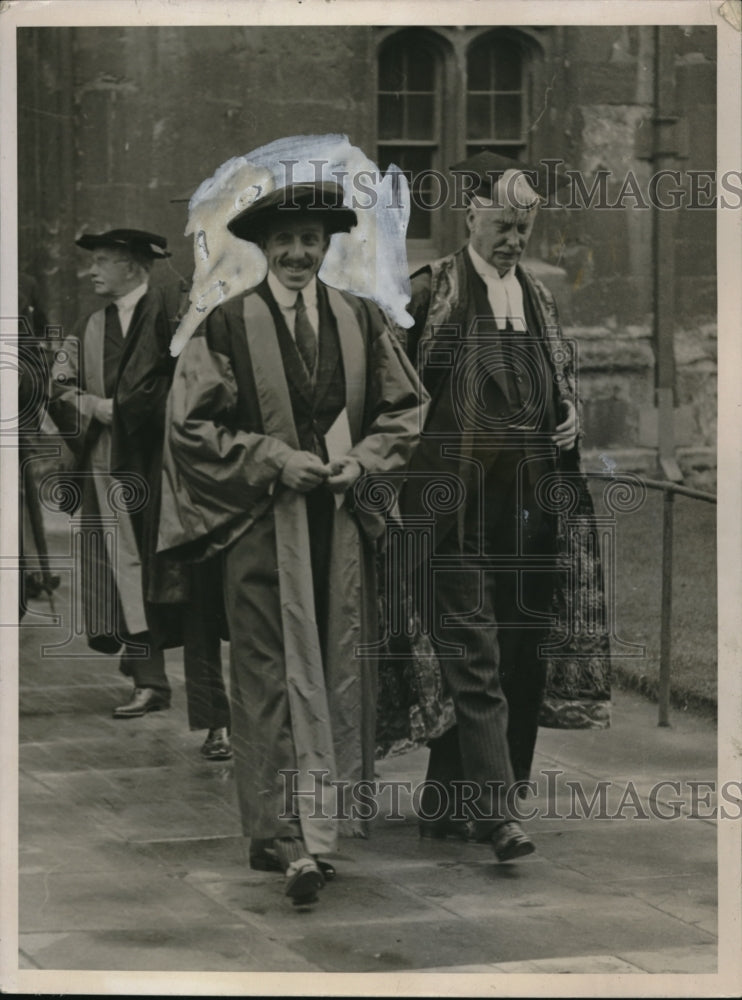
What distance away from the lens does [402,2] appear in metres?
7.29

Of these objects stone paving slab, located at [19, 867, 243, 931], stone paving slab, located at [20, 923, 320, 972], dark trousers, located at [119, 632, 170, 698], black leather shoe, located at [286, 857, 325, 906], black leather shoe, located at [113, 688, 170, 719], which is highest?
dark trousers, located at [119, 632, 170, 698]

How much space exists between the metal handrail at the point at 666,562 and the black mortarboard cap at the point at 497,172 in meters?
1.11

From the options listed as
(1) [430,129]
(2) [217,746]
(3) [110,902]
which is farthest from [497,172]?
(3) [110,902]

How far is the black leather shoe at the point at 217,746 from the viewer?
7.29 metres

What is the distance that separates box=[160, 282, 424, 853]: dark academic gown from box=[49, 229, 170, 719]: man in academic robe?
27cm

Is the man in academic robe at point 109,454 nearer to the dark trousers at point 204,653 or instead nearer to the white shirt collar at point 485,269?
the dark trousers at point 204,653

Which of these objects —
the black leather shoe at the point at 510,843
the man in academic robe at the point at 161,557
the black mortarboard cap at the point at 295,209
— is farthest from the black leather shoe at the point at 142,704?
the black mortarboard cap at the point at 295,209

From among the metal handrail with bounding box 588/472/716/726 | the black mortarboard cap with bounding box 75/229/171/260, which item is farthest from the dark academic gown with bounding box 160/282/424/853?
the metal handrail with bounding box 588/472/716/726

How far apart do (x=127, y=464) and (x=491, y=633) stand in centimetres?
152

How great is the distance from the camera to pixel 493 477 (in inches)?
286

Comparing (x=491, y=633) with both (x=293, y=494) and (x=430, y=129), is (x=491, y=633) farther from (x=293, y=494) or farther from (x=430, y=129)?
(x=430, y=129)

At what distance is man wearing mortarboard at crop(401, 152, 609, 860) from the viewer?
7242 millimetres

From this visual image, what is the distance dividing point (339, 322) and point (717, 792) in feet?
7.58

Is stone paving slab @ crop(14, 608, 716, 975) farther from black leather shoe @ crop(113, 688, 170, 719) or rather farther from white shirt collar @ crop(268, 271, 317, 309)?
white shirt collar @ crop(268, 271, 317, 309)
